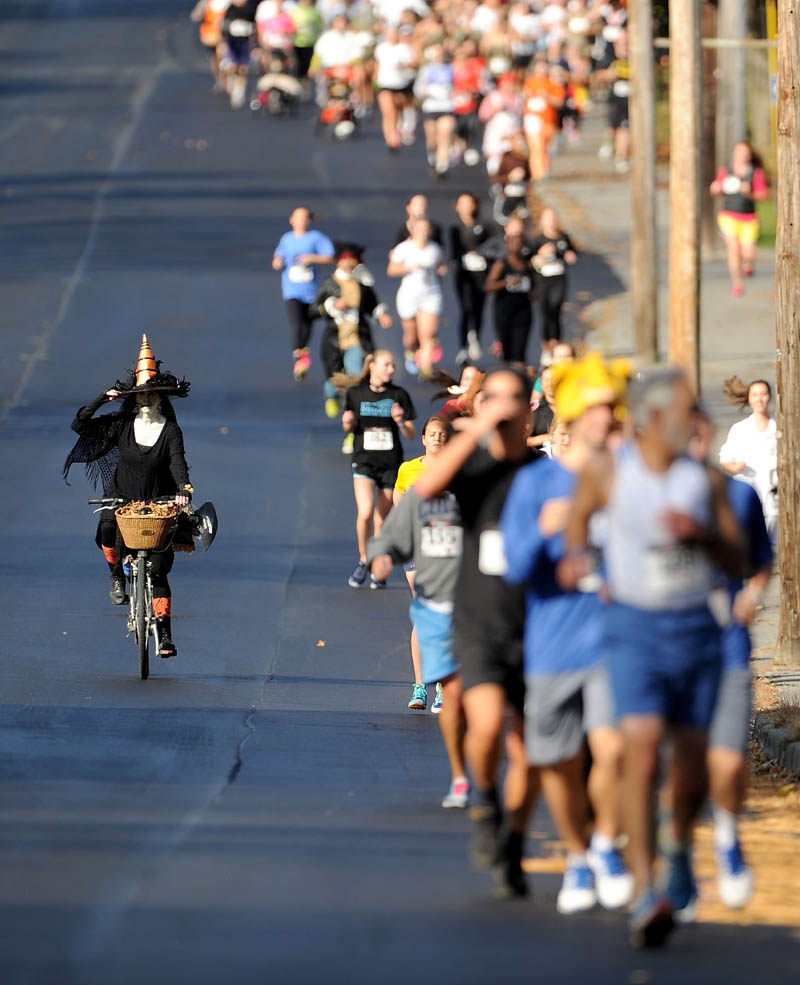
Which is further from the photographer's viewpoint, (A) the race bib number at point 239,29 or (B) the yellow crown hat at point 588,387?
(A) the race bib number at point 239,29

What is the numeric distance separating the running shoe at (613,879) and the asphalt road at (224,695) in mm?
123

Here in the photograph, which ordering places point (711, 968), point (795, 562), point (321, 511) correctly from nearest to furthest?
point (711, 968), point (795, 562), point (321, 511)

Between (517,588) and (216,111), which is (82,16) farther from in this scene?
(517,588)

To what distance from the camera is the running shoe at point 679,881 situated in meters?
7.56

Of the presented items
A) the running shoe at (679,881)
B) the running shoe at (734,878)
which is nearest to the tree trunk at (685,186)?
the running shoe at (734,878)

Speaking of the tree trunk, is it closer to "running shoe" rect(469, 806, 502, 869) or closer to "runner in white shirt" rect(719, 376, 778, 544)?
"runner in white shirt" rect(719, 376, 778, 544)

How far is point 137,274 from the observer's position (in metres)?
34.0

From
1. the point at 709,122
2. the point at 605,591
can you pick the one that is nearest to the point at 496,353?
the point at 709,122

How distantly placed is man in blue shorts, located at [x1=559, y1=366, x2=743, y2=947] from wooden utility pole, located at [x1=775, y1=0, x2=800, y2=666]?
23.0 ft

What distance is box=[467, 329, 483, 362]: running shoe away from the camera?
27.9 m

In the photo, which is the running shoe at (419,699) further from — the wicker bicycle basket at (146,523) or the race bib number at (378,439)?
the race bib number at (378,439)

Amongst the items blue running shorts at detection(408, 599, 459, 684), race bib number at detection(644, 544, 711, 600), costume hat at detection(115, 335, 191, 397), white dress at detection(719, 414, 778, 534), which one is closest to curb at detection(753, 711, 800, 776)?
blue running shorts at detection(408, 599, 459, 684)

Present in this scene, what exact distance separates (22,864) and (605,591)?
267cm

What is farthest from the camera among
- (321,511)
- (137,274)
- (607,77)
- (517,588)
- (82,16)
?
(82,16)
